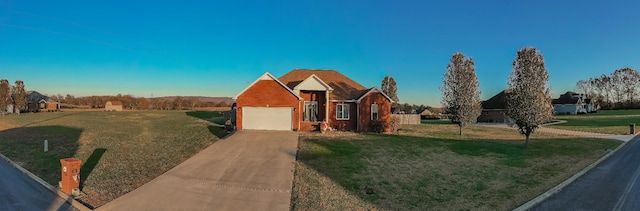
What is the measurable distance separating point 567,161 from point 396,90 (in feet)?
132

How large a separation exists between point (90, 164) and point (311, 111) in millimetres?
16913

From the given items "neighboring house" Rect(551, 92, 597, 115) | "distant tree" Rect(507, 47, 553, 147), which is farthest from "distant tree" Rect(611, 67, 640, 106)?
"distant tree" Rect(507, 47, 553, 147)

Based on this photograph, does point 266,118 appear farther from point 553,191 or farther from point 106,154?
point 553,191

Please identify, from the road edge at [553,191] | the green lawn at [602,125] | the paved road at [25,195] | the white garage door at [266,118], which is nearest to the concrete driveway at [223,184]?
the paved road at [25,195]

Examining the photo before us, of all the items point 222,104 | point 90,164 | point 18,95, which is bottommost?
point 90,164

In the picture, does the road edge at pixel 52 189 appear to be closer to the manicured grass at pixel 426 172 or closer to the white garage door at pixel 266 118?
the manicured grass at pixel 426 172

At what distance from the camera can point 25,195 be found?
10.3m

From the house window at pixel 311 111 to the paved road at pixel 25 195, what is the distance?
18.6 m

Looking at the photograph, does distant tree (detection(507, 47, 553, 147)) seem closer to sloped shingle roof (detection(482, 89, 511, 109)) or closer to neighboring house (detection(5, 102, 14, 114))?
sloped shingle roof (detection(482, 89, 511, 109))

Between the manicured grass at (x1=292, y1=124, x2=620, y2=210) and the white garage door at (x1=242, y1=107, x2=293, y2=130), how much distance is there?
440 cm

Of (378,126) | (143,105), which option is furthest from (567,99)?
(143,105)

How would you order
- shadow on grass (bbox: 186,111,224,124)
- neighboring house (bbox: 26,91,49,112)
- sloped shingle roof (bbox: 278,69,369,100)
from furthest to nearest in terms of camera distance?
neighboring house (bbox: 26,91,49,112) < shadow on grass (bbox: 186,111,224,124) < sloped shingle roof (bbox: 278,69,369,100)

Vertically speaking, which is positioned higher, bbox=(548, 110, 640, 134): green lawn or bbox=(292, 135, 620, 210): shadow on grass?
bbox=(548, 110, 640, 134): green lawn

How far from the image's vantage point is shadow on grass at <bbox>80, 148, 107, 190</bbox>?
12217 mm
